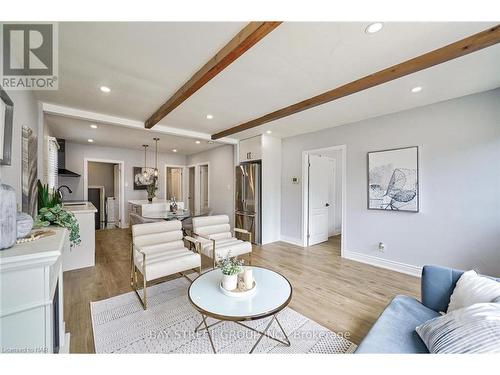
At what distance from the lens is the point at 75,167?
18.7 feet

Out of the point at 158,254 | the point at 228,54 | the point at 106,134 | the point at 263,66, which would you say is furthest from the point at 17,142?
the point at 106,134

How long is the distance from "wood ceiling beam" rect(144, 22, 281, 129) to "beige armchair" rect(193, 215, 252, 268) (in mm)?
1988

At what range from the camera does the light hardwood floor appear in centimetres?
197

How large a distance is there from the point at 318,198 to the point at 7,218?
4.74m

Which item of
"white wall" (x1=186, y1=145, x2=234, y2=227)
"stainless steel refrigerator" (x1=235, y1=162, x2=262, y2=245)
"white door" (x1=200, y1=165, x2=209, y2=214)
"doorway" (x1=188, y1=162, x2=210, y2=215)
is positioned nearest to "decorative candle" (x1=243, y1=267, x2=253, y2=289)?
"stainless steel refrigerator" (x1=235, y1=162, x2=262, y2=245)

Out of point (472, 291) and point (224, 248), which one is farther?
point (224, 248)

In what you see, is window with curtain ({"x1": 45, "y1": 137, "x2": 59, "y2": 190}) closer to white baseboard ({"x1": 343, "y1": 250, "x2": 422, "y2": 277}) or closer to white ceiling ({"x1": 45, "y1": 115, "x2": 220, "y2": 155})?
white ceiling ({"x1": 45, "y1": 115, "x2": 220, "y2": 155})

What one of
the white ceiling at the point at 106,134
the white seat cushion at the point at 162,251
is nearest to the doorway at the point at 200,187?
the white ceiling at the point at 106,134

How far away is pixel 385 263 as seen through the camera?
336 cm

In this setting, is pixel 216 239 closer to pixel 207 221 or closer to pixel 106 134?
pixel 207 221

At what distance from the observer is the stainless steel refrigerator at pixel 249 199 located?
4715 millimetres

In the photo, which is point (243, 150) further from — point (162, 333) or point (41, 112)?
point (162, 333)
